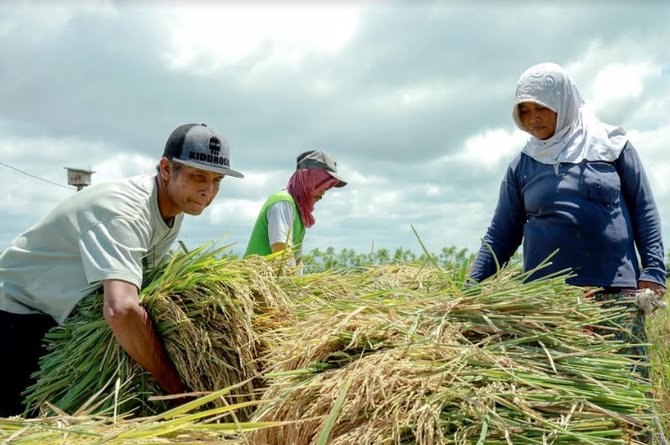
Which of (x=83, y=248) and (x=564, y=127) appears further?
(x=564, y=127)

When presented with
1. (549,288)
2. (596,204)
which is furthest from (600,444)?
(596,204)

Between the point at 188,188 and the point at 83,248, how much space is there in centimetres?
47

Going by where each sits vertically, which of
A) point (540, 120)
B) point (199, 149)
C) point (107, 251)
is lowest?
point (107, 251)

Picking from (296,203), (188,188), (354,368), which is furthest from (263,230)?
(354,368)

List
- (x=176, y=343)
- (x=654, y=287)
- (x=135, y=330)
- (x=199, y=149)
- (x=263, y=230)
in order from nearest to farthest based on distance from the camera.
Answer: (x=135, y=330) → (x=176, y=343) → (x=199, y=149) → (x=654, y=287) → (x=263, y=230)

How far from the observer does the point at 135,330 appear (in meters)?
2.16

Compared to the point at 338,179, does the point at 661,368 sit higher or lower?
lower

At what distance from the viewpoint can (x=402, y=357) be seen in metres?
1.69

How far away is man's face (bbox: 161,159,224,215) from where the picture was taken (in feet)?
8.29

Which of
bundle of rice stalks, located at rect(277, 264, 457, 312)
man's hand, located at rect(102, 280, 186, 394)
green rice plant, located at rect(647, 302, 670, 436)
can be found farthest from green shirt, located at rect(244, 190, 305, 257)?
green rice plant, located at rect(647, 302, 670, 436)

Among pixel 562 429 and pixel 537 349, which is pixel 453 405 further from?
pixel 537 349

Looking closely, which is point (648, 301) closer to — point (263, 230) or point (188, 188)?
point (188, 188)

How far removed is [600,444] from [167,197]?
1755 mm

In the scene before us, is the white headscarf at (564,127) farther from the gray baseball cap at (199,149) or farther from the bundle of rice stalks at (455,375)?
the gray baseball cap at (199,149)
